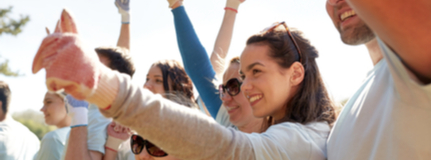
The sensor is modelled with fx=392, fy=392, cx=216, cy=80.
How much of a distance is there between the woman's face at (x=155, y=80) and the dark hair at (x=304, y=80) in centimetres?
126

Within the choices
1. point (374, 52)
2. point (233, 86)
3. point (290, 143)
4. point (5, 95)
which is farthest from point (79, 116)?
point (5, 95)

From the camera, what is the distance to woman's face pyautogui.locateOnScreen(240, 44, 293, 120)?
1937 millimetres

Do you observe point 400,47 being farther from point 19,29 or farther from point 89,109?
point 19,29

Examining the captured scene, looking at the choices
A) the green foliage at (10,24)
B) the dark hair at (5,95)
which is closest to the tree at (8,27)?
the green foliage at (10,24)

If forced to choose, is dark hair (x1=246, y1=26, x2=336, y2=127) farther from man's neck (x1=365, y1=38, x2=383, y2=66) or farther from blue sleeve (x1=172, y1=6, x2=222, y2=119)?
blue sleeve (x1=172, y1=6, x2=222, y2=119)

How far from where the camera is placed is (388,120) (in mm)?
1193

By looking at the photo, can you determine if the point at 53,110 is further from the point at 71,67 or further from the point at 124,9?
the point at 71,67

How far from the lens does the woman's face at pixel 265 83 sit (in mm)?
1937

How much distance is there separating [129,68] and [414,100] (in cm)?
276

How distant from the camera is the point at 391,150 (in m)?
1.19

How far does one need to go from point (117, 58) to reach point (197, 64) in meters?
0.95

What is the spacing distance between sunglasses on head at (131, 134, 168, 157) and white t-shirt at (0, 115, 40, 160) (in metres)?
2.99

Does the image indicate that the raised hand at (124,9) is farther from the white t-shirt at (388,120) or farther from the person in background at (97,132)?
the white t-shirt at (388,120)

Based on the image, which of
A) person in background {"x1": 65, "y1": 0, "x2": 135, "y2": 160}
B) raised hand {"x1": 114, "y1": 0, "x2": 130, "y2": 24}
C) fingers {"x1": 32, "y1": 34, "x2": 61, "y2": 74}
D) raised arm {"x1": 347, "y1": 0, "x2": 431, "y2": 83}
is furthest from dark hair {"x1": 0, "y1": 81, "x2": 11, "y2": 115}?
raised arm {"x1": 347, "y1": 0, "x2": 431, "y2": 83}
